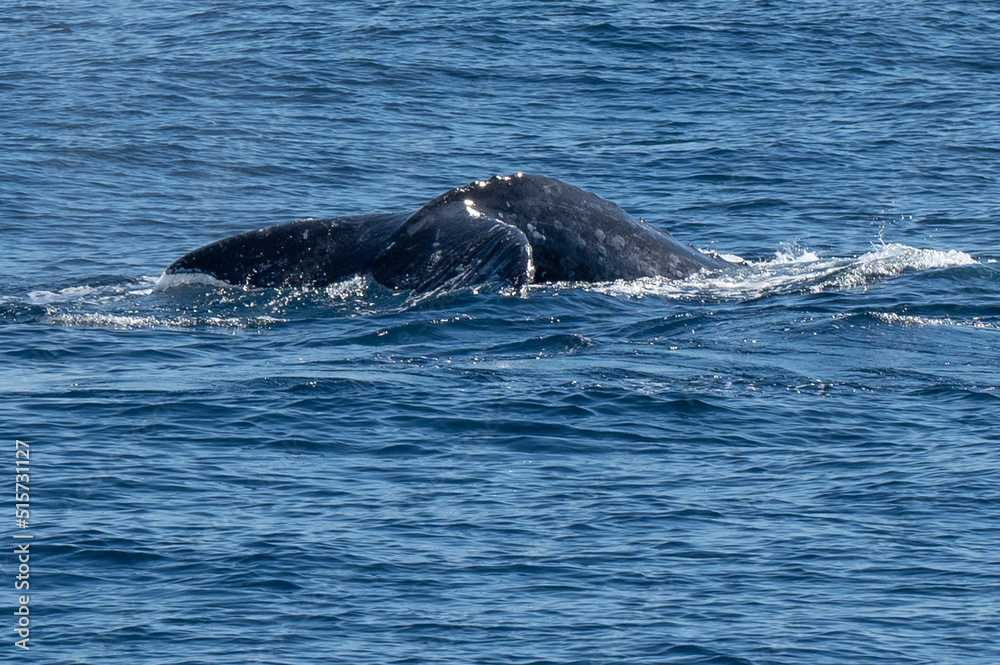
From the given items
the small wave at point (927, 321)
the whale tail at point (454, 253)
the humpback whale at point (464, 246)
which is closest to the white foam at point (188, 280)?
the humpback whale at point (464, 246)

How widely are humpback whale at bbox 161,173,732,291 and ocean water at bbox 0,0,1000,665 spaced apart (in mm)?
243

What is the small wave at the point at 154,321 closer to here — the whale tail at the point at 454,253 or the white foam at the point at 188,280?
the white foam at the point at 188,280

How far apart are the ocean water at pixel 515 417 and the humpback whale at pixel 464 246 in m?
0.24

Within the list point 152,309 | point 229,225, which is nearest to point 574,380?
point 152,309

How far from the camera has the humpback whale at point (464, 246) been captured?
1511cm

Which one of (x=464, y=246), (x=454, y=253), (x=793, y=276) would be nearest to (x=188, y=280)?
(x=454, y=253)

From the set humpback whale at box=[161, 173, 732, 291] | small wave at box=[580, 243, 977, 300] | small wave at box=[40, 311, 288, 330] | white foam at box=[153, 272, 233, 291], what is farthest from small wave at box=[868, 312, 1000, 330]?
white foam at box=[153, 272, 233, 291]

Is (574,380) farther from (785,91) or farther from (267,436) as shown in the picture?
(785,91)

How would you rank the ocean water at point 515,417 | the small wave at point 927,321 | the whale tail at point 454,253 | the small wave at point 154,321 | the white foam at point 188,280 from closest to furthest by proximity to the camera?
1. the ocean water at point 515,417
2. the small wave at point 927,321
3. the small wave at point 154,321
4. the whale tail at point 454,253
5. the white foam at point 188,280

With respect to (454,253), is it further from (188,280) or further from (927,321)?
Answer: (927,321)

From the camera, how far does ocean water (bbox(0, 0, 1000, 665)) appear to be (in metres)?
8.62

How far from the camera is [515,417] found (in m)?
11.9

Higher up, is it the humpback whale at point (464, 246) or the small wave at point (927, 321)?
the humpback whale at point (464, 246)

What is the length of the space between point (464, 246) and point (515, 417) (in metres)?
3.47
